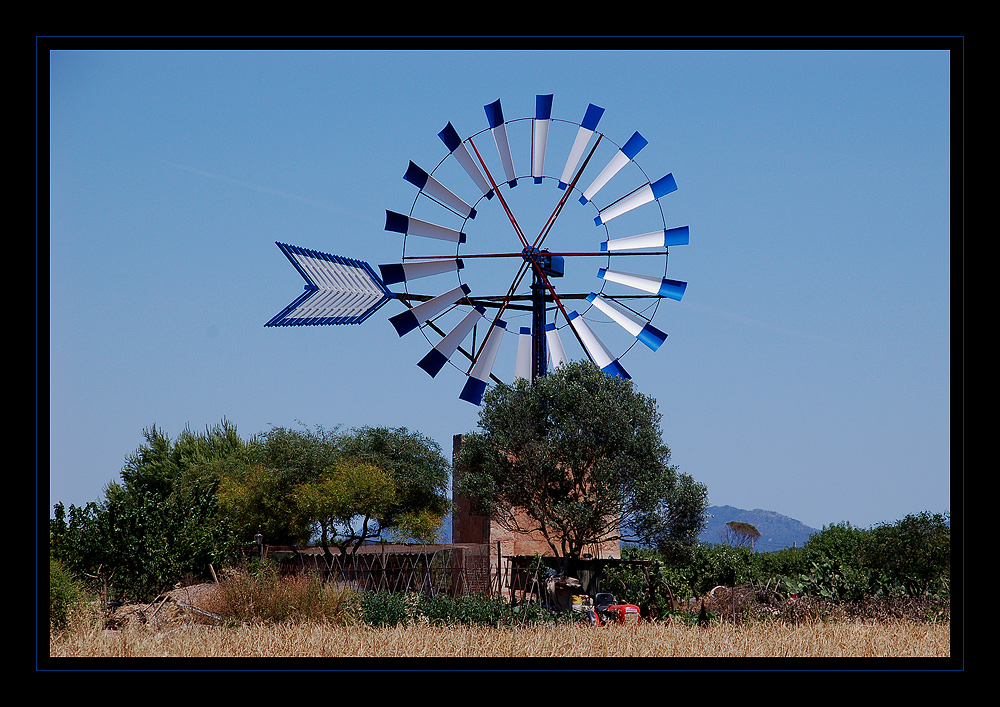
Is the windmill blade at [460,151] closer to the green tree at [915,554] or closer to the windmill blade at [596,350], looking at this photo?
the windmill blade at [596,350]

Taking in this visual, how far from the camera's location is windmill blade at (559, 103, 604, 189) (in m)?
17.0

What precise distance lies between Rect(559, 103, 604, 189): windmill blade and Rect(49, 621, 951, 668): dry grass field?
884 centimetres

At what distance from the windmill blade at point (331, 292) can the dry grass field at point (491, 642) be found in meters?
5.46

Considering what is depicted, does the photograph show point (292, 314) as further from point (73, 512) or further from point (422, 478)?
point (422, 478)

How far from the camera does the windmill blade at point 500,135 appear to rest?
55.2 ft

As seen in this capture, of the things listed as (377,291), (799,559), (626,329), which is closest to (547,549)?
(626,329)

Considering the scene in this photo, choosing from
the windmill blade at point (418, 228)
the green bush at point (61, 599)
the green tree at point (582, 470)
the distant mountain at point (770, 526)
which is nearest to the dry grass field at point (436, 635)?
the green bush at point (61, 599)

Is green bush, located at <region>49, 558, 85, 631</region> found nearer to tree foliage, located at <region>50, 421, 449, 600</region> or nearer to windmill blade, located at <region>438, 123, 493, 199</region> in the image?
A: tree foliage, located at <region>50, 421, 449, 600</region>

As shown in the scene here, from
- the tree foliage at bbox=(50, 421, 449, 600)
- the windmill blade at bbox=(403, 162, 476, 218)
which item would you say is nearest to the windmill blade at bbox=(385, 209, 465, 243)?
the windmill blade at bbox=(403, 162, 476, 218)

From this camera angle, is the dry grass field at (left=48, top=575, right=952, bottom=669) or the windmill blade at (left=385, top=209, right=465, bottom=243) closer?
the dry grass field at (left=48, top=575, right=952, bottom=669)

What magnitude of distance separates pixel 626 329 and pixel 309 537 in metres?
9.74

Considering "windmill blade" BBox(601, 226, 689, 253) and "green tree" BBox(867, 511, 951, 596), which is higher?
"windmill blade" BBox(601, 226, 689, 253)

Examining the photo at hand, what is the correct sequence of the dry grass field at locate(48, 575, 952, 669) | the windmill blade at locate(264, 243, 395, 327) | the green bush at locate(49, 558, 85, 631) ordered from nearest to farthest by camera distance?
the dry grass field at locate(48, 575, 952, 669)
the green bush at locate(49, 558, 85, 631)
the windmill blade at locate(264, 243, 395, 327)

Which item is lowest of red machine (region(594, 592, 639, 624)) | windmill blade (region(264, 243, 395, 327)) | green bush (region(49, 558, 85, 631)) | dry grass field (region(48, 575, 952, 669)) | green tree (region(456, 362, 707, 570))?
red machine (region(594, 592, 639, 624))
